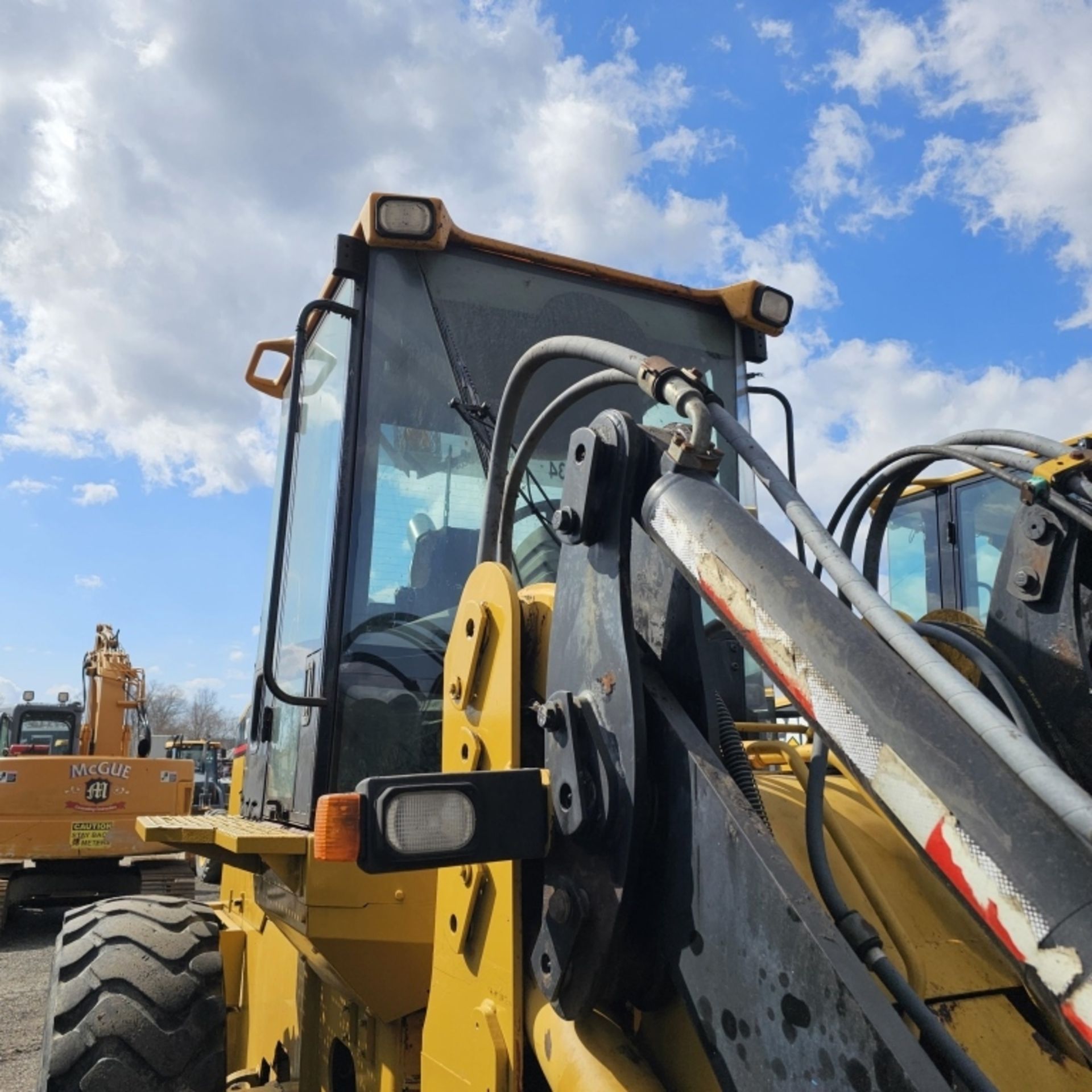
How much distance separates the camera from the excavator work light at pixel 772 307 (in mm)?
3346

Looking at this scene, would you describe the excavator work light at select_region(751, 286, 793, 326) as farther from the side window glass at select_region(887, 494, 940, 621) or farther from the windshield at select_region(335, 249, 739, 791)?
the side window glass at select_region(887, 494, 940, 621)

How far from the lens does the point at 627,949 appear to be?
1468 millimetres

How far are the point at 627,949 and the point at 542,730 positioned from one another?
1.36 feet

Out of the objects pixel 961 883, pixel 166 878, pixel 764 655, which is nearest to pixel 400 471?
pixel 764 655

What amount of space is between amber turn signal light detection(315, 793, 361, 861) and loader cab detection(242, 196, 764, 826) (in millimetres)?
913

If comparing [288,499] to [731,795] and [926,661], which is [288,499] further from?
[926,661]

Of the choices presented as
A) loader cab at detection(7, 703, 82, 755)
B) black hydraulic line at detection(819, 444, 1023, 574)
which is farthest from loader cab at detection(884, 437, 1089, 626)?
loader cab at detection(7, 703, 82, 755)

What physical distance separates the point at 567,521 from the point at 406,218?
147cm

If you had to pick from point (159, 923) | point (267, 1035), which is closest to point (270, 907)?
point (159, 923)

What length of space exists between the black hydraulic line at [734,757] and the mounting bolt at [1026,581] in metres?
0.62

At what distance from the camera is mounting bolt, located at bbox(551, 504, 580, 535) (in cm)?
164

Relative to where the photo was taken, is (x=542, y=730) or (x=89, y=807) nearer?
(x=542, y=730)

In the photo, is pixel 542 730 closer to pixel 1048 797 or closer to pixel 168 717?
pixel 1048 797

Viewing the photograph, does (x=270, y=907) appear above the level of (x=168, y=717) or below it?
below
